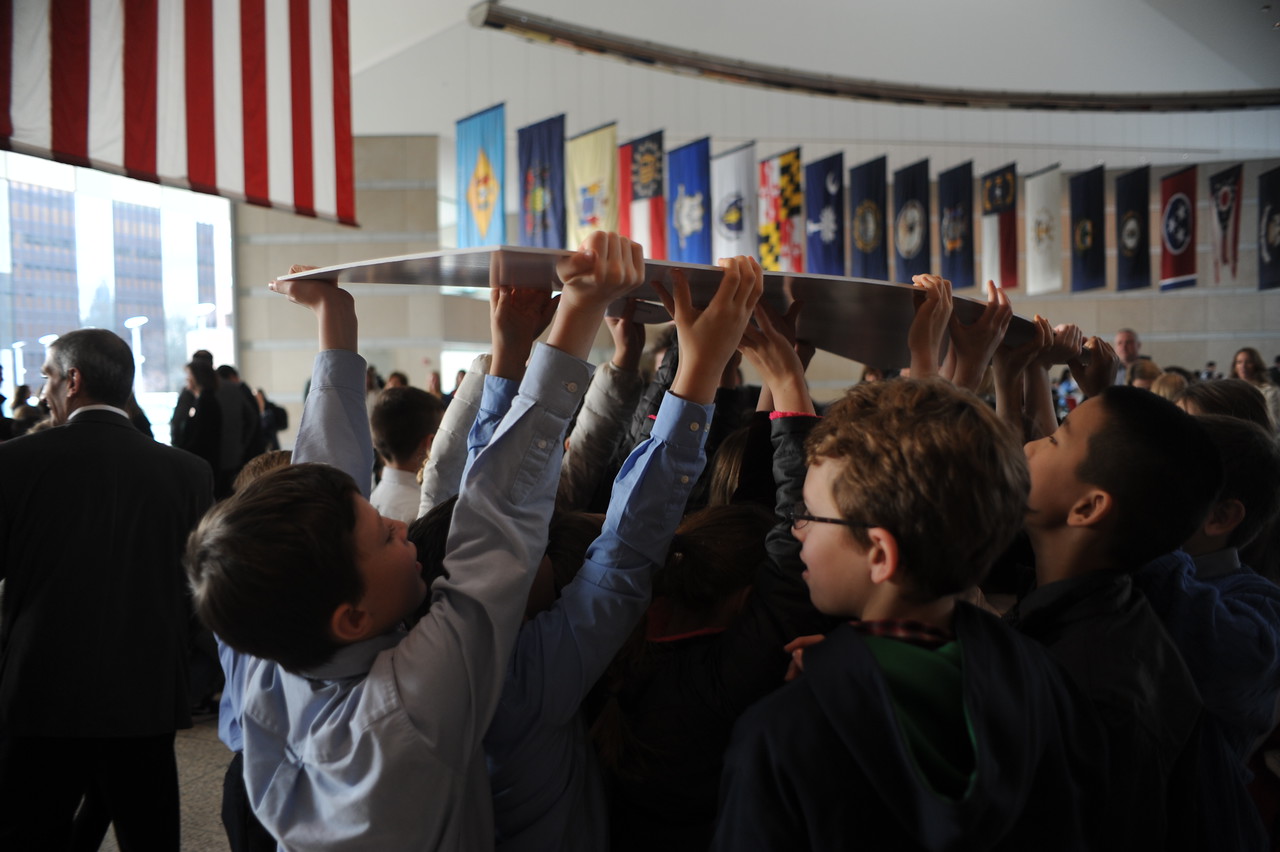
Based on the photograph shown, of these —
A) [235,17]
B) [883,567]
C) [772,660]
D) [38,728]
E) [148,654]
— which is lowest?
[38,728]

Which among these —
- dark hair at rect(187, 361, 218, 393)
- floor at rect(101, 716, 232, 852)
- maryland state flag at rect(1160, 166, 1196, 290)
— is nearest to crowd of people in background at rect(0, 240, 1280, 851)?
floor at rect(101, 716, 232, 852)

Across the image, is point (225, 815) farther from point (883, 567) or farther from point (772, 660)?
point (883, 567)

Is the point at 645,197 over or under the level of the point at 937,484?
over

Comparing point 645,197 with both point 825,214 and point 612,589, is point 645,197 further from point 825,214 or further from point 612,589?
point 612,589

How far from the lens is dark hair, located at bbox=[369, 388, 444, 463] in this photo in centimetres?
272

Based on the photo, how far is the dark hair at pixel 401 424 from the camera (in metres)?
2.72

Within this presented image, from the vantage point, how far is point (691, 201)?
1159 centimetres

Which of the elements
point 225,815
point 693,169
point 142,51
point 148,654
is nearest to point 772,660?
point 225,815

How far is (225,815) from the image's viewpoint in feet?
5.06

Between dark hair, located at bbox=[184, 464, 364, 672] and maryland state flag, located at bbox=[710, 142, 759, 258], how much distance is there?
35.4 ft

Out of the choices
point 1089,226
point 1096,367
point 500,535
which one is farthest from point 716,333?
point 1089,226

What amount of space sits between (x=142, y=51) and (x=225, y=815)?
5.00 meters

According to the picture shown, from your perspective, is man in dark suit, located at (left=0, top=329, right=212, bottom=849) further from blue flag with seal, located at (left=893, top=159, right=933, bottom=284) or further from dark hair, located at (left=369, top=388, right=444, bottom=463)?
blue flag with seal, located at (left=893, top=159, right=933, bottom=284)

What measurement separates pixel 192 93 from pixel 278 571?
5.36 m
